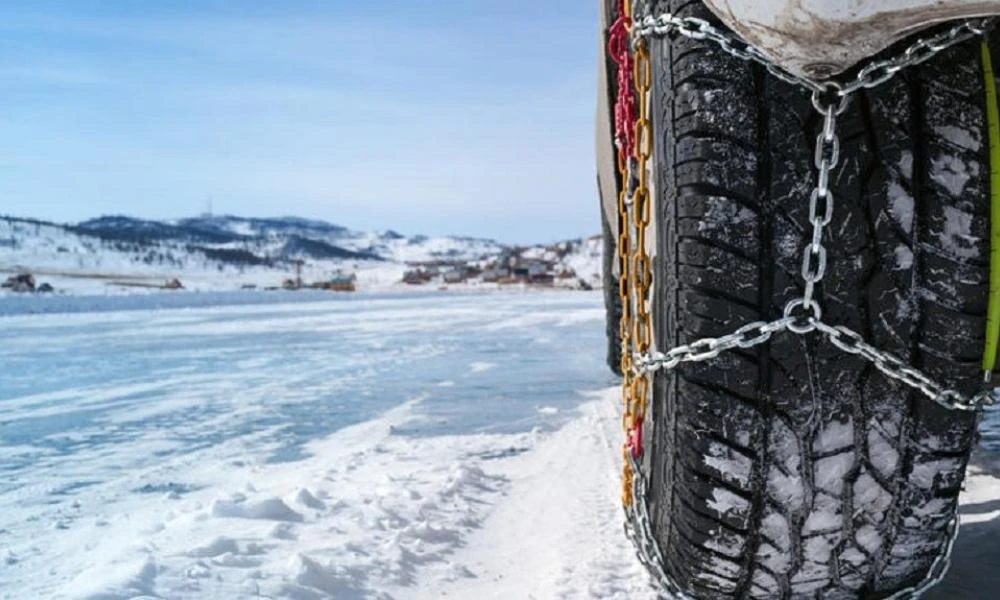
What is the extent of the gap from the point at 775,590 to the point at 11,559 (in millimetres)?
1980

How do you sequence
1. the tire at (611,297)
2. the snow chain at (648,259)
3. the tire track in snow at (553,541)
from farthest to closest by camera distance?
the tire at (611,297), the tire track in snow at (553,541), the snow chain at (648,259)

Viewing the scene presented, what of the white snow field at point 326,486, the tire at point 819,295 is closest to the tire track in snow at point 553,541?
the white snow field at point 326,486

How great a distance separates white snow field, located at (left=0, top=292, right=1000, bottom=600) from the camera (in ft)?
5.82

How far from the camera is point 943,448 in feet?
3.84

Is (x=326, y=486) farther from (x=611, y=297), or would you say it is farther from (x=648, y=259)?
(x=611, y=297)

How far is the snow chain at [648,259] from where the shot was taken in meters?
1.07

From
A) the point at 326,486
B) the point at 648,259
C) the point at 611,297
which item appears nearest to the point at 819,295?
the point at 648,259

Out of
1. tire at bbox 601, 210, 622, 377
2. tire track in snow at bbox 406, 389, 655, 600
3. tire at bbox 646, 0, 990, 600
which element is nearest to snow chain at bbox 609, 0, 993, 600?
tire at bbox 646, 0, 990, 600

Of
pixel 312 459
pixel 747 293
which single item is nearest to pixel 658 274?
pixel 747 293

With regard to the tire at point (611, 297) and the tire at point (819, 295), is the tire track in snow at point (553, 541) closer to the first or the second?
the tire at point (819, 295)

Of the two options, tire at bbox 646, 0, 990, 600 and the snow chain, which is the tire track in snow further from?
tire at bbox 646, 0, 990, 600

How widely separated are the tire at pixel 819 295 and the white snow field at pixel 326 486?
0.56 metres

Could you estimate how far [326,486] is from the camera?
2.64m

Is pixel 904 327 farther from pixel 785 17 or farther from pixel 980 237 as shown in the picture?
pixel 785 17
